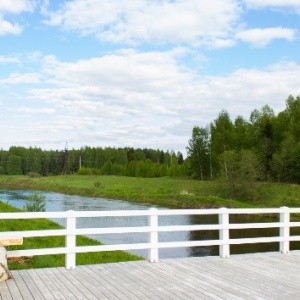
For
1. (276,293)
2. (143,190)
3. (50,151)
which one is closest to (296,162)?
(143,190)

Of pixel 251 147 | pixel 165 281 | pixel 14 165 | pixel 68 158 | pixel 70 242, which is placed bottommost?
pixel 165 281

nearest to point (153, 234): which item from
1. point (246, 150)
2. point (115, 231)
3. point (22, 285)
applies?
point (115, 231)

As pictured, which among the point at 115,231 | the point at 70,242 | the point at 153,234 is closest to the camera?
the point at 70,242

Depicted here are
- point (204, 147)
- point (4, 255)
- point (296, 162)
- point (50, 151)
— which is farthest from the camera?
point (50, 151)

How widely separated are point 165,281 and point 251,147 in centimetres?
5934

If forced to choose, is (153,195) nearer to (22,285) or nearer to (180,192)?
(180,192)

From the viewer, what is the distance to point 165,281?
795cm

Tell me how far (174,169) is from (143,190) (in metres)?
42.9

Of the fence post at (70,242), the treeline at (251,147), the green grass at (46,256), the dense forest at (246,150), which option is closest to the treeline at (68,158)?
the dense forest at (246,150)

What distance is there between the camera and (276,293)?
7.34 meters

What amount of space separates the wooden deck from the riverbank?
39.0 metres

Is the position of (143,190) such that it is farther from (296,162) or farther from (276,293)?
(276,293)

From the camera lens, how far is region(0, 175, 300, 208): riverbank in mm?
49406

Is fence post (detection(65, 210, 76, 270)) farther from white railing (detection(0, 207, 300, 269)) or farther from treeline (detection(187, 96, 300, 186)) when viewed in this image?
treeline (detection(187, 96, 300, 186))
